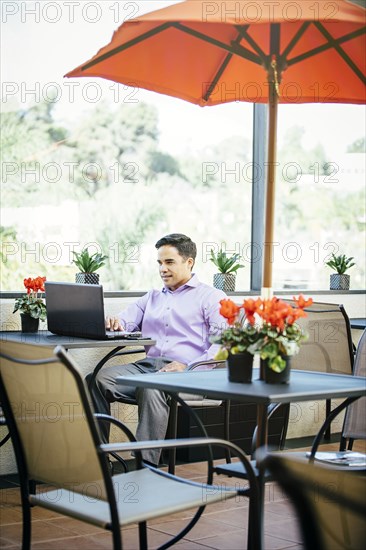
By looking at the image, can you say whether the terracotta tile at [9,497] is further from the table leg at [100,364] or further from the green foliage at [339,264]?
the green foliage at [339,264]

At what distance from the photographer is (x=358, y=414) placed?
3887 mm

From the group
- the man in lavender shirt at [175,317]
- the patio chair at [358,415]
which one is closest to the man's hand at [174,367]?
the man in lavender shirt at [175,317]

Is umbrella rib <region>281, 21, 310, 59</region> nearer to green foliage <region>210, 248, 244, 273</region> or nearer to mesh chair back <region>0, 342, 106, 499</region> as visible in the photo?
green foliage <region>210, 248, 244, 273</region>

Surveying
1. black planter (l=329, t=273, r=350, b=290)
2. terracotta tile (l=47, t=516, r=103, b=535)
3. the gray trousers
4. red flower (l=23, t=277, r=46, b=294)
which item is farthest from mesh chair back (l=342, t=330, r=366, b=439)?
black planter (l=329, t=273, r=350, b=290)

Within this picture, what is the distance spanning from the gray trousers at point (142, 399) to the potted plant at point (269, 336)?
4.57 ft

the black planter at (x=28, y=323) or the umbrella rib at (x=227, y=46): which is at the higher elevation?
the umbrella rib at (x=227, y=46)

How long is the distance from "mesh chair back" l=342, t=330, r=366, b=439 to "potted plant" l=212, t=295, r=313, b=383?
2.56 feet

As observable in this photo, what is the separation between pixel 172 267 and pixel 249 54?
1.27 metres

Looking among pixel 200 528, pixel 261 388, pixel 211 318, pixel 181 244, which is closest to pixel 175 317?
pixel 211 318

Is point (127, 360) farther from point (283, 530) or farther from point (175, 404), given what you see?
point (283, 530)

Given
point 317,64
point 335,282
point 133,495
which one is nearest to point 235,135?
point 335,282

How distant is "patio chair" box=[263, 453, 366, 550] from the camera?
4.74ft

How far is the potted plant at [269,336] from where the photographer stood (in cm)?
312

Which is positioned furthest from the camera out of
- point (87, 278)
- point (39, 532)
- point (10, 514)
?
point (87, 278)
